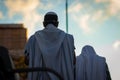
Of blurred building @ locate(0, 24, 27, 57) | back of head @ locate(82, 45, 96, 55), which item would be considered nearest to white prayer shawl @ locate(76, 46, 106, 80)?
back of head @ locate(82, 45, 96, 55)

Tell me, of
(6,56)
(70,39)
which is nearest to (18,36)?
(70,39)

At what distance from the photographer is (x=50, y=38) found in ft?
27.9

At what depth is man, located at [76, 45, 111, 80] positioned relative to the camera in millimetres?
11758

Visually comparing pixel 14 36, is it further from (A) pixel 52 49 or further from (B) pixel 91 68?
(A) pixel 52 49

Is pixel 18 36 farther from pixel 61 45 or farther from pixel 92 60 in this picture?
pixel 61 45

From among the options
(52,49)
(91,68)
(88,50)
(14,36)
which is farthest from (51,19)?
(14,36)

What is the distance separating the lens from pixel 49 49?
A: 8.35 meters

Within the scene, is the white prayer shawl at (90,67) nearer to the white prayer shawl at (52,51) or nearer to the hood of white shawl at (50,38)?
the white prayer shawl at (52,51)

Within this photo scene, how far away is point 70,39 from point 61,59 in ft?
1.12

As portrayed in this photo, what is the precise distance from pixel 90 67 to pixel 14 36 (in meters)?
26.1

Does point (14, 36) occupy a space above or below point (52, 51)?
above

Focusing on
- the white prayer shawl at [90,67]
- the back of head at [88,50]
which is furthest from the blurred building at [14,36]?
the white prayer shawl at [90,67]

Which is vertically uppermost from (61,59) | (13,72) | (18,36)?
(18,36)

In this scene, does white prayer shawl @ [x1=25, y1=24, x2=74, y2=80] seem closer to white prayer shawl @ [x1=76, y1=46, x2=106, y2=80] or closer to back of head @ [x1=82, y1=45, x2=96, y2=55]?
white prayer shawl @ [x1=76, y1=46, x2=106, y2=80]
